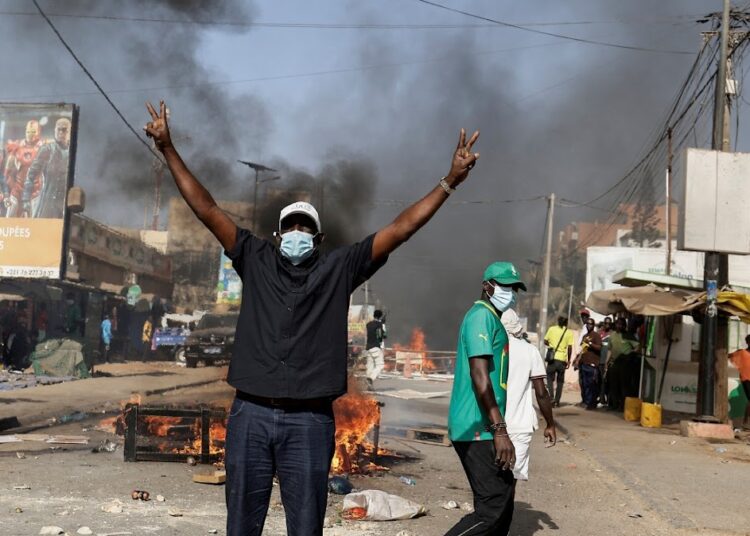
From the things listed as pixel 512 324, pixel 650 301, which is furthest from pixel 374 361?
pixel 512 324

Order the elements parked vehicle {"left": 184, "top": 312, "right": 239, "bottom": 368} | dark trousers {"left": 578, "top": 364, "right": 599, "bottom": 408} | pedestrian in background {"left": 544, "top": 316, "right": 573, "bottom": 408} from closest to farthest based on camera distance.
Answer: pedestrian in background {"left": 544, "top": 316, "right": 573, "bottom": 408}, dark trousers {"left": 578, "top": 364, "right": 599, "bottom": 408}, parked vehicle {"left": 184, "top": 312, "right": 239, "bottom": 368}

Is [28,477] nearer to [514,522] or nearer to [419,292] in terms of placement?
[514,522]

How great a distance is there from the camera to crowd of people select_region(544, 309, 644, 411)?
16188 millimetres

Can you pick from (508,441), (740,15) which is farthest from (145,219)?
(508,441)

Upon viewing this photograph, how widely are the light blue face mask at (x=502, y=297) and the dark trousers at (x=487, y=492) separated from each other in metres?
0.71

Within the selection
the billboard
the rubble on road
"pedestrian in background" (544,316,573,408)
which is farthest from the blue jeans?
the billboard

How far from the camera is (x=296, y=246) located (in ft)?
10.9

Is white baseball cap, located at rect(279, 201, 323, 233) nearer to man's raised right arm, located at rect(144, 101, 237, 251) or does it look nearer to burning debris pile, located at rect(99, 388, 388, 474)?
man's raised right arm, located at rect(144, 101, 237, 251)

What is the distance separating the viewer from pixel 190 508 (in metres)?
6.00

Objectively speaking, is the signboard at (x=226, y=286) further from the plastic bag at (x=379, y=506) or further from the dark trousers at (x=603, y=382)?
the plastic bag at (x=379, y=506)

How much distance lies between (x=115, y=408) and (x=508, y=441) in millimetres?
10354

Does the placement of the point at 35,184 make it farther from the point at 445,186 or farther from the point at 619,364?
the point at 445,186

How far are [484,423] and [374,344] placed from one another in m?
14.5

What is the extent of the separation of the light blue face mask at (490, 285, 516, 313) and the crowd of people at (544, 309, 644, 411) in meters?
11.5
